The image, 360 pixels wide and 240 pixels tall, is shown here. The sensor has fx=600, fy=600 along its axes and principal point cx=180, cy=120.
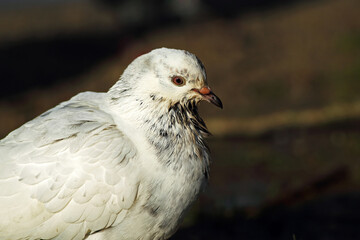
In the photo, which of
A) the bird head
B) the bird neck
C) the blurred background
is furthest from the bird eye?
the blurred background

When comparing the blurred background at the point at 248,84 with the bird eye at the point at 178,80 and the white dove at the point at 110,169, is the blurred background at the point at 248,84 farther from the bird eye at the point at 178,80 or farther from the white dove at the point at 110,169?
the bird eye at the point at 178,80

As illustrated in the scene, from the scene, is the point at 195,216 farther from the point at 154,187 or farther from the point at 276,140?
the point at 276,140

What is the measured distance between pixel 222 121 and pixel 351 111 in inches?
76.2

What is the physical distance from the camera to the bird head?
12.7 ft

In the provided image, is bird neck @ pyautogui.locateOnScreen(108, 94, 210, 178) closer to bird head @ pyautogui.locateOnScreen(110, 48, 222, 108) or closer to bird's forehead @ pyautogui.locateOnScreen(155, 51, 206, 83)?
bird head @ pyautogui.locateOnScreen(110, 48, 222, 108)

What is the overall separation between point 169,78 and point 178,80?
6cm

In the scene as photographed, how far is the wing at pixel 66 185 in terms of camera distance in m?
3.69

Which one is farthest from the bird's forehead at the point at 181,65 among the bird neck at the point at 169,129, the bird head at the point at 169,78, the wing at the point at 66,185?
the wing at the point at 66,185

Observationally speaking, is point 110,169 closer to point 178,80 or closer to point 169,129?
point 169,129

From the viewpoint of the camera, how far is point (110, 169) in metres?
3.71

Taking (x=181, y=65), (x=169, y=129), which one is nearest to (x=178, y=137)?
(x=169, y=129)

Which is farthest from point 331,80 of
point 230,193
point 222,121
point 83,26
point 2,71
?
point 83,26

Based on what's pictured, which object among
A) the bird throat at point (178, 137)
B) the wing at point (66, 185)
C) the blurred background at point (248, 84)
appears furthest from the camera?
the blurred background at point (248, 84)

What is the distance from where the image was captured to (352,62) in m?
11.5
